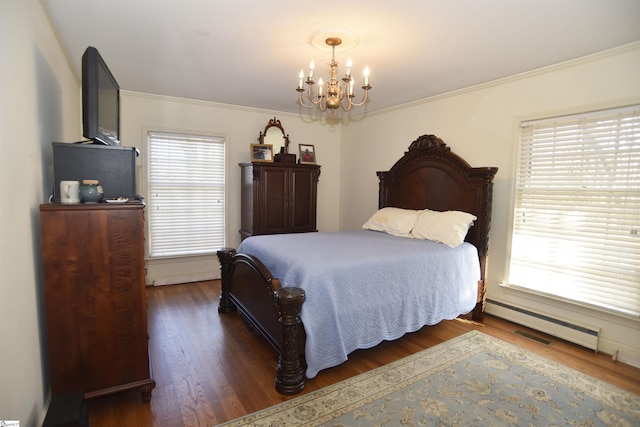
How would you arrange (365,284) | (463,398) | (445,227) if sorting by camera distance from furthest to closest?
(445,227) → (365,284) → (463,398)

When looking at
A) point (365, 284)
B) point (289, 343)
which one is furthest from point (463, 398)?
point (289, 343)

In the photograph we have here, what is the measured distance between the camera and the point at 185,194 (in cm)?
447

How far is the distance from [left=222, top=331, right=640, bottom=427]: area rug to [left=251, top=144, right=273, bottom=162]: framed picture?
10.7ft

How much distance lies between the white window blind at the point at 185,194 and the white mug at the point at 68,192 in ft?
8.32

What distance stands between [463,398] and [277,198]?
3235 millimetres

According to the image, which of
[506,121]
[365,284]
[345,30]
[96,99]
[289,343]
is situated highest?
[345,30]

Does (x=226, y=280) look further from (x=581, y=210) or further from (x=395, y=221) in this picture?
A: (x=581, y=210)

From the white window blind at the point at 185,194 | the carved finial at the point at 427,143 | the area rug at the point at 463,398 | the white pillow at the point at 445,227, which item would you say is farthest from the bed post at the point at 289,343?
the white window blind at the point at 185,194

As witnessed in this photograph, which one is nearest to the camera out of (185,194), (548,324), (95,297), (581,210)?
(95,297)

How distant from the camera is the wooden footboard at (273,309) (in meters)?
2.12

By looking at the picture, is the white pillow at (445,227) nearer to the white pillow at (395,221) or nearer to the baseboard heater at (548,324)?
the white pillow at (395,221)

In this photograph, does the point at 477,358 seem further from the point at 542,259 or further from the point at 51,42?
the point at 51,42

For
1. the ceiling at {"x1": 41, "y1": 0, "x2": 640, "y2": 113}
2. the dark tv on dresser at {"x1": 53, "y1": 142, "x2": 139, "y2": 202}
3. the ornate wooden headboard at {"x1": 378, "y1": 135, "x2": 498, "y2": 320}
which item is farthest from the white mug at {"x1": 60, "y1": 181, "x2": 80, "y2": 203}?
the ornate wooden headboard at {"x1": 378, "y1": 135, "x2": 498, "y2": 320}

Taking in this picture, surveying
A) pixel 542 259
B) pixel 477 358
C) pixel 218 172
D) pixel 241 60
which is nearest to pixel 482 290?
pixel 542 259
